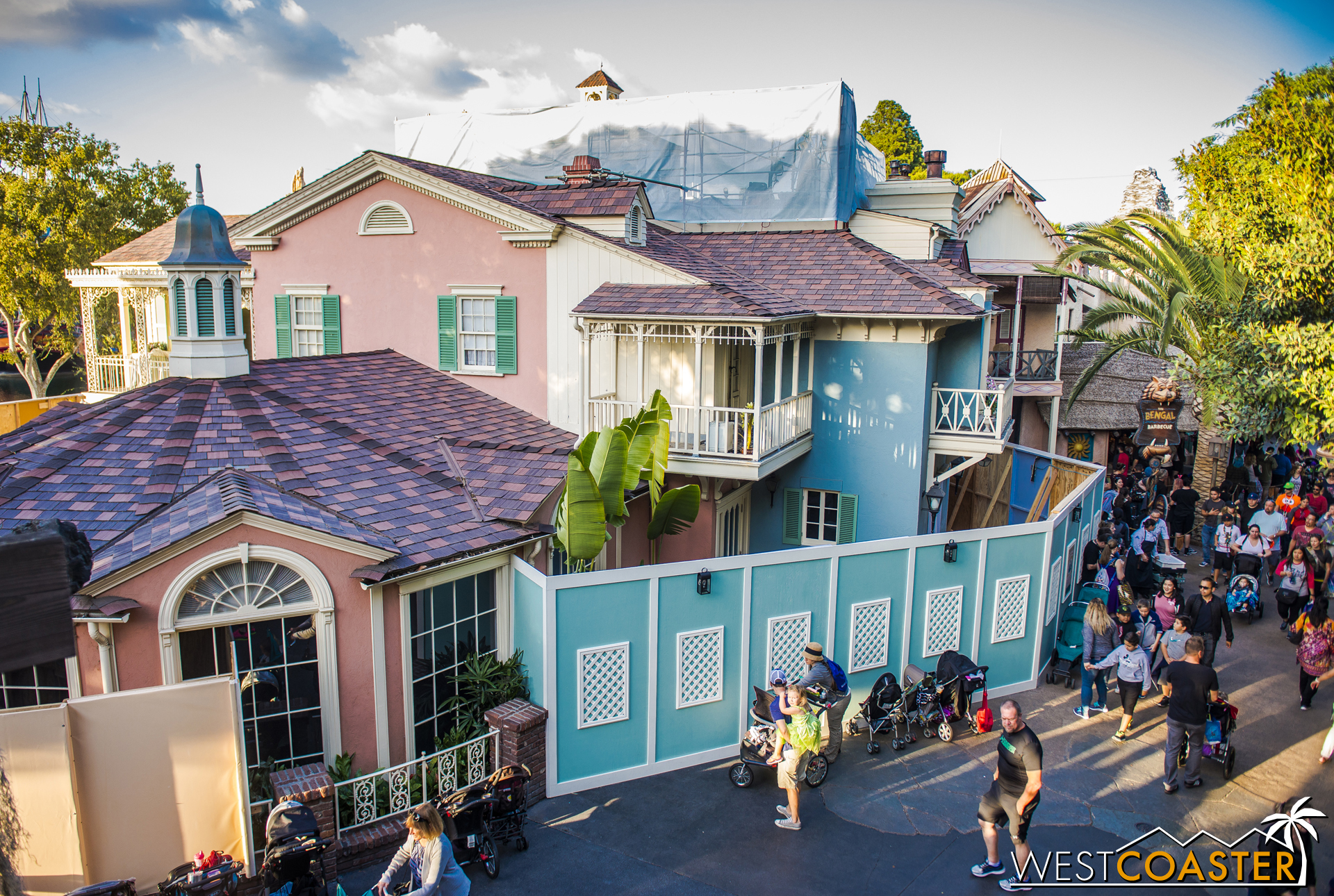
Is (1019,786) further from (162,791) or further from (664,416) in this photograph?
(162,791)

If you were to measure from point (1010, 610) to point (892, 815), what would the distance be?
14.3 feet

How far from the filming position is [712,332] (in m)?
14.3

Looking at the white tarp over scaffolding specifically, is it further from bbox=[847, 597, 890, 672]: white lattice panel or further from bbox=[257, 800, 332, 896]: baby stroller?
bbox=[257, 800, 332, 896]: baby stroller

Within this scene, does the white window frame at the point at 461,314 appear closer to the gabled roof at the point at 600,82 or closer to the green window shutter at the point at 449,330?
the green window shutter at the point at 449,330

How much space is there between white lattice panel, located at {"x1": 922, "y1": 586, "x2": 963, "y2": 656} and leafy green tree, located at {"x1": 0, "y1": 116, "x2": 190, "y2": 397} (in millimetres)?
28671

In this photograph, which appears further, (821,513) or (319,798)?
(821,513)

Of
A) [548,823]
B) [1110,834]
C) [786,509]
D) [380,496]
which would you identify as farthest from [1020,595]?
[380,496]

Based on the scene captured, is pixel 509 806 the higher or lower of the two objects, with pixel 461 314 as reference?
lower

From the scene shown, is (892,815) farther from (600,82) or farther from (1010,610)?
(600,82)

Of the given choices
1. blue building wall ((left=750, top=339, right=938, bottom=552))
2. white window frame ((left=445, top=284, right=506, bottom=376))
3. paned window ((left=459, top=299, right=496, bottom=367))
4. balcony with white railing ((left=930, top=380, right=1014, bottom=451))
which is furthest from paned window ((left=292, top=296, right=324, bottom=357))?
balcony with white railing ((left=930, top=380, right=1014, bottom=451))

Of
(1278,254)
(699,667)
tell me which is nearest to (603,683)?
(699,667)

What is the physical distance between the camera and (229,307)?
11953 millimetres

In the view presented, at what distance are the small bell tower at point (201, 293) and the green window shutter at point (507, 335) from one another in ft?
14.4

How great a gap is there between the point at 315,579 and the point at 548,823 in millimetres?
3615
